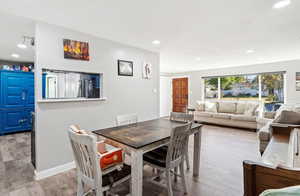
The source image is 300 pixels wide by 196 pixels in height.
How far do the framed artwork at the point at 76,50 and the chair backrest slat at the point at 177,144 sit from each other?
2098mm

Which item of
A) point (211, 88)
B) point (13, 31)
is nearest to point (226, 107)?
point (211, 88)

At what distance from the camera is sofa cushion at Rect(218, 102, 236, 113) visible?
5742 millimetres

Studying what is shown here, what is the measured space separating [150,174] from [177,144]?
3.15ft

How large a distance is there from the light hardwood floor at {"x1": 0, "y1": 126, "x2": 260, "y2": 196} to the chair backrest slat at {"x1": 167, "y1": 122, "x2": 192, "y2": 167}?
1.67 feet

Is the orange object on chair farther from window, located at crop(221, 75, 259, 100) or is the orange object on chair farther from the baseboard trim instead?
window, located at crop(221, 75, 259, 100)

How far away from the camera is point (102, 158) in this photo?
1458mm

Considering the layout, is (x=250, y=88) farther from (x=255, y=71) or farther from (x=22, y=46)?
(x=22, y=46)

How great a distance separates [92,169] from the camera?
1.33 metres

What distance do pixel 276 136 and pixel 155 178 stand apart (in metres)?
1.82

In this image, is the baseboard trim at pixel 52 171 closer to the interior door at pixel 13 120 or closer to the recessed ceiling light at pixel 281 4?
the interior door at pixel 13 120

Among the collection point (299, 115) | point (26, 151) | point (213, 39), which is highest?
point (213, 39)

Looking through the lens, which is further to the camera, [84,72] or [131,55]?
A: [131,55]

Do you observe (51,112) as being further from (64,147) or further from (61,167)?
(61,167)

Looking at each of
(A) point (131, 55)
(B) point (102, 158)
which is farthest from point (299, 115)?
(A) point (131, 55)
